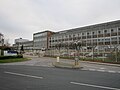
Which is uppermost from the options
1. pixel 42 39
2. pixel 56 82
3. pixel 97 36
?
pixel 42 39

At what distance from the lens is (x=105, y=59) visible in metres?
28.5

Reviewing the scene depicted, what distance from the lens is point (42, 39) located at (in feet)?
367

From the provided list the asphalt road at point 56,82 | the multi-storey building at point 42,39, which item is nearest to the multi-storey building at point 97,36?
the multi-storey building at point 42,39

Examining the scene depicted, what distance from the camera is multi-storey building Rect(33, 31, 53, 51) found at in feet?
353

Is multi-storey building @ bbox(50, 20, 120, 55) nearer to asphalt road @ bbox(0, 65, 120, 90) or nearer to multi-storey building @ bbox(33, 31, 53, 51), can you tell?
multi-storey building @ bbox(33, 31, 53, 51)

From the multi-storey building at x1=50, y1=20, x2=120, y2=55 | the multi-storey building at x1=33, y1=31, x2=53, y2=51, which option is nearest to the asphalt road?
the multi-storey building at x1=50, y1=20, x2=120, y2=55

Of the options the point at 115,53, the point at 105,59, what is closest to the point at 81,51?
the point at 105,59

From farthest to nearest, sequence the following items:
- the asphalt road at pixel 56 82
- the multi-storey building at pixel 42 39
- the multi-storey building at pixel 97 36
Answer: the multi-storey building at pixel 42 39
the multi-storey building at pixel 97 36
the asphalt road at pixel 56 82

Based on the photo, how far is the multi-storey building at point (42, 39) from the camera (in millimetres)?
107650

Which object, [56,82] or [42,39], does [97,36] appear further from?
[56,82]

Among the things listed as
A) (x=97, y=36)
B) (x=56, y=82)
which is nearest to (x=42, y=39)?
(x=97, y=36)

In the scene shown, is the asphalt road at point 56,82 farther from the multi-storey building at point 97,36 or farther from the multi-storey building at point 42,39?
the multi-storey building at point 42,39

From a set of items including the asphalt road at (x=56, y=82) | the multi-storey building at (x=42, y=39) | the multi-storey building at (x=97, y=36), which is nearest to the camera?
the asphalt road at (x=56, y=82)

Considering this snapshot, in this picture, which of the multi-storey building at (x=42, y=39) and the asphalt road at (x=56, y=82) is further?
the multi-storey building at (x=42, y=39)
